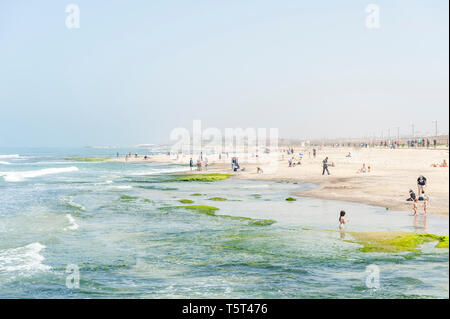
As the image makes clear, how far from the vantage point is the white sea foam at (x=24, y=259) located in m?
16.1

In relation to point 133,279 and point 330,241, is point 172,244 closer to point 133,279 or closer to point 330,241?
point 133,279

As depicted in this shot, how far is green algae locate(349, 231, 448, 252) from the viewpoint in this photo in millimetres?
16953

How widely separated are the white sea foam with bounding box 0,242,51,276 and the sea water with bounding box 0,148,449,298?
0.04 metres

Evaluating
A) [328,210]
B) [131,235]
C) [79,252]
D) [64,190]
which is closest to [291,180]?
[328,210]

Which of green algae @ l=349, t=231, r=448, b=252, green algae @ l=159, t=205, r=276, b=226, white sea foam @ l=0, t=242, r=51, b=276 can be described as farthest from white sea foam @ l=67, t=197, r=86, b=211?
green algae @ l=349, t=231, r=448, b=252

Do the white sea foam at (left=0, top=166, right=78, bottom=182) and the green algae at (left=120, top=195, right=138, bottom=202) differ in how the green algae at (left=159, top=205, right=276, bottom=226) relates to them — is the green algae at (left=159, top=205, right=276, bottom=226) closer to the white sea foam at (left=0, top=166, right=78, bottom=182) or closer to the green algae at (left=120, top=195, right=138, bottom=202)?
the green algae at (left=120, top=195, right=138, bottom=202)

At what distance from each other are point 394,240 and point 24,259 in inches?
590

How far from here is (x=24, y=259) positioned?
57.9 feet

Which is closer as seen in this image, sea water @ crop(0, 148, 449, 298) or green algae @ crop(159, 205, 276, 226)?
sea water @ crop(0, 148, 449, 298)

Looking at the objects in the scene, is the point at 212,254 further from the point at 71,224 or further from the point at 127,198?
the point at 127,198

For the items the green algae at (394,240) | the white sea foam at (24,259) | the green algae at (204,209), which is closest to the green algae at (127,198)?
the green algae at (204,209)

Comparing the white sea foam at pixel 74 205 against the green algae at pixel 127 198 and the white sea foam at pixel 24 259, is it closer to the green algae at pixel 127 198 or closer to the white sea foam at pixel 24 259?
the green algae at pixel 127 198
